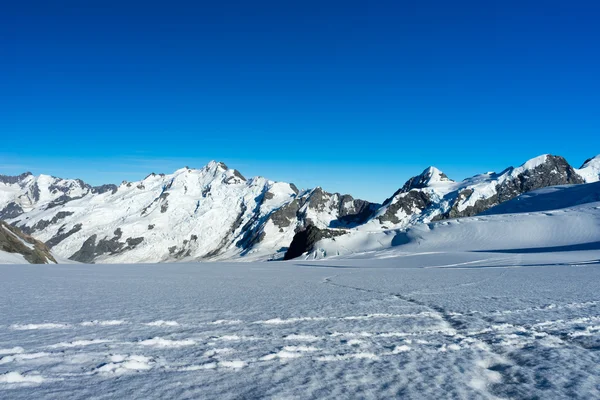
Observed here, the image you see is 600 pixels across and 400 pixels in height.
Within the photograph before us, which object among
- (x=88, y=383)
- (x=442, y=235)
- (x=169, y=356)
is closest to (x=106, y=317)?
(x=169, y=356)

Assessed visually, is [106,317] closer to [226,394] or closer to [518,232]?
[226,394]

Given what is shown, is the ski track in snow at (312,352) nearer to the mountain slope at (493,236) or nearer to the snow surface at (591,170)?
the mountain slope at (493,236)

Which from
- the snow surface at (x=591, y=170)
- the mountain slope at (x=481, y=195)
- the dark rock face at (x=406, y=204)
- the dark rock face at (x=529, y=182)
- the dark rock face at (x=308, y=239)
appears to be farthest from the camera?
the snow surface at (x=591, y=170)

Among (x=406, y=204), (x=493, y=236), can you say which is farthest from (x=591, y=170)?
(x=493, y=236)

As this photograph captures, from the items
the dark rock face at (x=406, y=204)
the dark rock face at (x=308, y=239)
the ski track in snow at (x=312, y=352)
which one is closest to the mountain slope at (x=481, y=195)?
the dark rock face at (x=406, y=204)

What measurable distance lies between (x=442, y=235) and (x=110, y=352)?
199 feet

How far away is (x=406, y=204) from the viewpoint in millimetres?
177000

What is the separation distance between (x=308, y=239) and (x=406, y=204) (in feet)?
331

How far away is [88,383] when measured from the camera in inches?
157

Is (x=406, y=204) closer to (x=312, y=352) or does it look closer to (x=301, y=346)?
(x=301, y=346)

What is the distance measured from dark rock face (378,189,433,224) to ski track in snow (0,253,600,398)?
547 feet

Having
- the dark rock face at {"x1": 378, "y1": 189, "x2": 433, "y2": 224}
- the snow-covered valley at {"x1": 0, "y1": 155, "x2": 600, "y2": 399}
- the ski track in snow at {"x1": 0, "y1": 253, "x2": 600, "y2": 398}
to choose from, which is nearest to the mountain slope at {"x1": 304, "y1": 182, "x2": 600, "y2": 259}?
the snow-covered valley at {"x1": 0, "y1": 155, "x2": 600, "y2": 399}

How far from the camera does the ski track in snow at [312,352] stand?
156 inches

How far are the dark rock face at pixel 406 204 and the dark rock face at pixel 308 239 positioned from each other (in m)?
85.7
